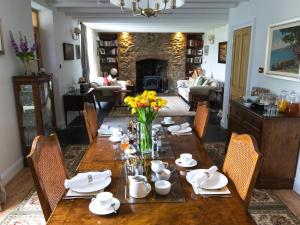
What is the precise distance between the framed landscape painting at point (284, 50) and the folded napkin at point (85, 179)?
7.99 ft

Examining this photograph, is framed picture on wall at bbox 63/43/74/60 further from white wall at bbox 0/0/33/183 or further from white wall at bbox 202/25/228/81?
white wall at bbox 202/25/228/81

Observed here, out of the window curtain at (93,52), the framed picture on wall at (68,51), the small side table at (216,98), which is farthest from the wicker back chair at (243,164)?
the window curtain at (93,52)

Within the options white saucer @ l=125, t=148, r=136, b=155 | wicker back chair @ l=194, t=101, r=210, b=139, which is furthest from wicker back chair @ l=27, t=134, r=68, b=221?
wicker back chair @ l=194, t=101, r=210, b=139

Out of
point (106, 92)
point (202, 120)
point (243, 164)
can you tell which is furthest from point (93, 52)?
point (243, 164)

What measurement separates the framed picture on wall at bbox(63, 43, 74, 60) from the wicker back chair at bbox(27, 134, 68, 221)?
4.02 metres

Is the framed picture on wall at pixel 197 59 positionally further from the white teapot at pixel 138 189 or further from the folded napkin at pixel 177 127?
the white teapot at pixel 138 189

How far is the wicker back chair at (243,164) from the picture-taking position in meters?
1.34

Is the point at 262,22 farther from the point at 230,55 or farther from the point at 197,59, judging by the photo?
the point at 197,59

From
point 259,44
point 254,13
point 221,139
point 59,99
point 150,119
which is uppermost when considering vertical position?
point 254,13

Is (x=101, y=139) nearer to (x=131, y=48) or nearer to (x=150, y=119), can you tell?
(x=150, y=119)

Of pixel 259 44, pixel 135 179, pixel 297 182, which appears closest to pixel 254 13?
pixel 259 44

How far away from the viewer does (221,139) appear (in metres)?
4.38

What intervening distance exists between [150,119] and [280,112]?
178cm

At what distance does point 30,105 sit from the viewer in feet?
10.8
